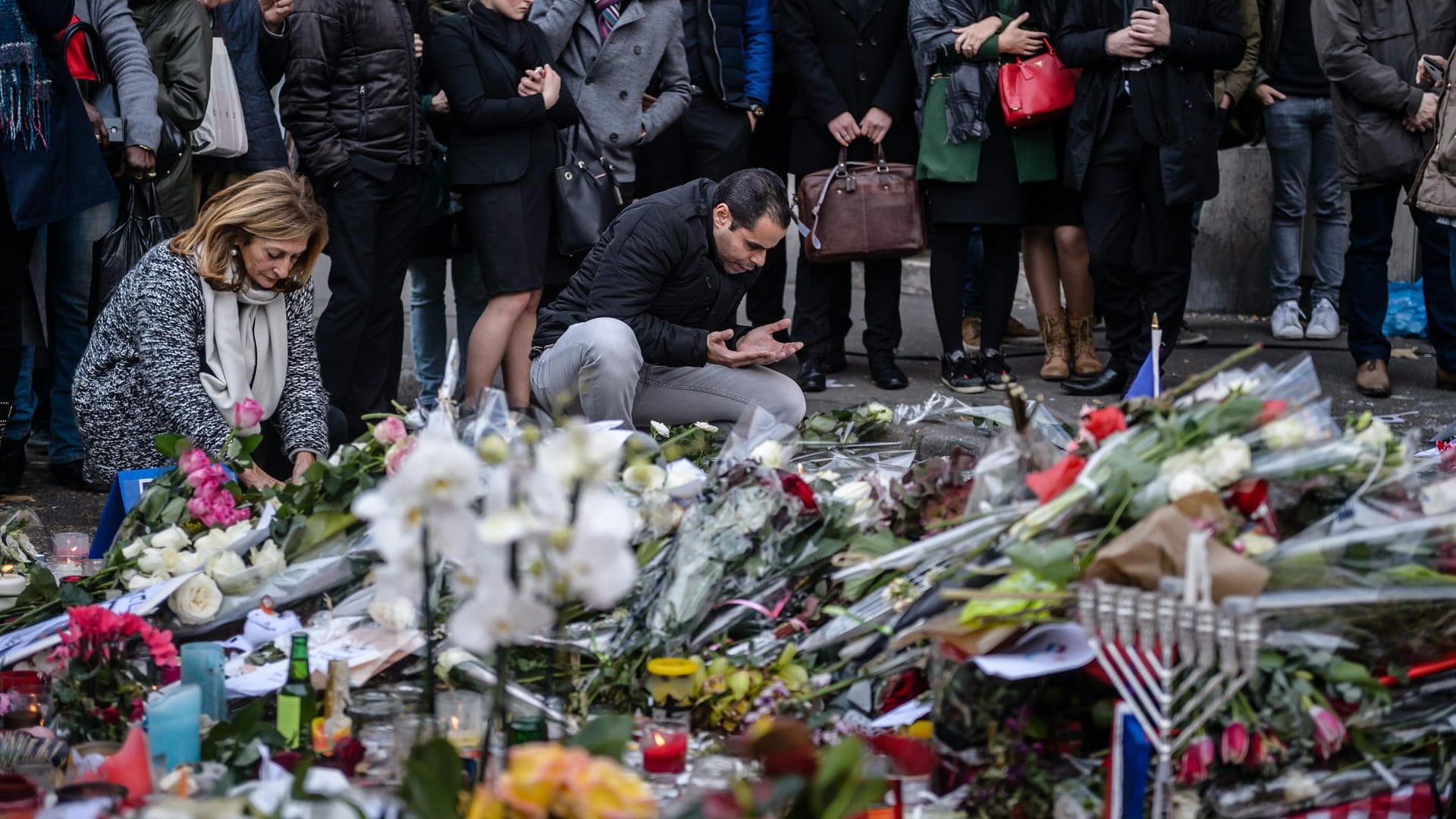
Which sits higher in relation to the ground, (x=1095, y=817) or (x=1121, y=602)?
(x=1121, y=602)

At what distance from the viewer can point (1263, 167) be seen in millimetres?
8367

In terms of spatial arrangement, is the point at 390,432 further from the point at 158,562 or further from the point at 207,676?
the point at 207,676

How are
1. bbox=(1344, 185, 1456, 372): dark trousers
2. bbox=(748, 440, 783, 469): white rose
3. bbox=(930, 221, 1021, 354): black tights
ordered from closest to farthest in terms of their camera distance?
bbox=(748, 440, 783, 469): white rose < bbox=(1344, 185, 1456, 372): dark trousers < bbox=(930, 221, 1021, 354): black tights

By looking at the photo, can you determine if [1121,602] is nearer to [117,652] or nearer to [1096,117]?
[117,652]

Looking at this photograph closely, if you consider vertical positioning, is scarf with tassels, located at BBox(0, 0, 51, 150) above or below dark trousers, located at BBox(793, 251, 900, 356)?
above

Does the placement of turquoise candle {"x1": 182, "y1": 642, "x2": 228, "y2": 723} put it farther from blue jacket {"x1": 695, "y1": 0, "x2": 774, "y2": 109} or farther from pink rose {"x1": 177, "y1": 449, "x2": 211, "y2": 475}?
blue jacket {"x1": 695, "y1": 0, "x2": 774, "y2": 109}

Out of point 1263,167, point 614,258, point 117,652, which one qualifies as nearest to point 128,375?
point 614,258

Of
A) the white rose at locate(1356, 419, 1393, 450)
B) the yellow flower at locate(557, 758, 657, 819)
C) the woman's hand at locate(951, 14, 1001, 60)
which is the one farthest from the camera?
the woman's hand at locate(951, 14, 1001, 60)

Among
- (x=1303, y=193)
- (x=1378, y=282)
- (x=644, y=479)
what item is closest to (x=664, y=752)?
(x=644, y=479)

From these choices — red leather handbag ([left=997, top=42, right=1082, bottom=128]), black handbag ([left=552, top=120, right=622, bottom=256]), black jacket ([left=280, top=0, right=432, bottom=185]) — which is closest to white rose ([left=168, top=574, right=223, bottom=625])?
black jacket ([left=280, top=0, right=432, bottom=185])

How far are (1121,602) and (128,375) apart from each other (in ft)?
9.73

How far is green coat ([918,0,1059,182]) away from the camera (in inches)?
243

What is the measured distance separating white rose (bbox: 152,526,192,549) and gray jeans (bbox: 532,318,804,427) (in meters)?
1.55

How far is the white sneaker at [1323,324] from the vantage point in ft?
24.5
